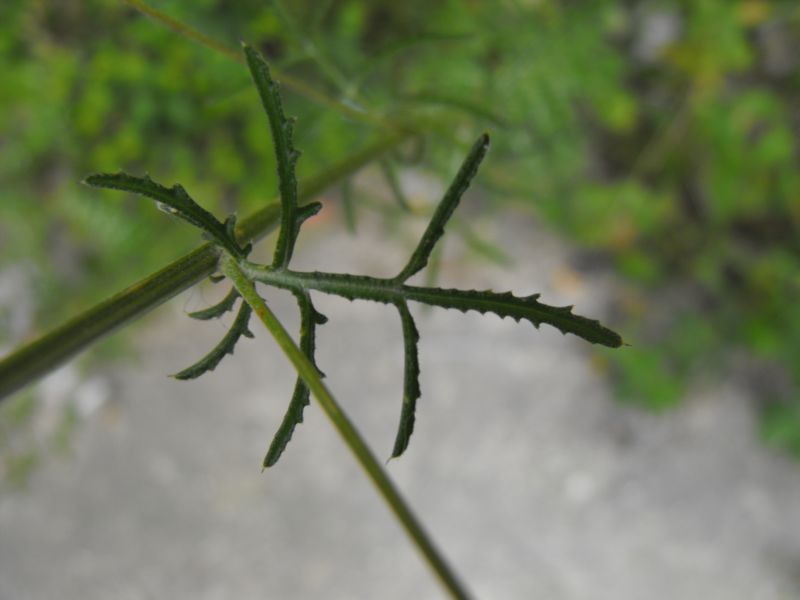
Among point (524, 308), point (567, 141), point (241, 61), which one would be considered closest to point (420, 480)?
point (567, 141)

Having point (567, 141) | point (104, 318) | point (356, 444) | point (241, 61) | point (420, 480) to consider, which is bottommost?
point (356, 444)

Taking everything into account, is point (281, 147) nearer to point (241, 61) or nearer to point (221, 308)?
point (221, 308)

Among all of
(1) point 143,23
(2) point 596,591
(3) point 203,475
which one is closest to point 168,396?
(3) point 203,475

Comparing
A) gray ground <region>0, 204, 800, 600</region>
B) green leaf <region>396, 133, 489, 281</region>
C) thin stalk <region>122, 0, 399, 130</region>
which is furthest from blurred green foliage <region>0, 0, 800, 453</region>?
green leaf <region>396, 133, 489, 281</region>

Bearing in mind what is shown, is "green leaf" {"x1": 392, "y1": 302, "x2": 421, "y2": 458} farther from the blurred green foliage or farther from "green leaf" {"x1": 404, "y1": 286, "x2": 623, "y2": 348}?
the blurred green foliage

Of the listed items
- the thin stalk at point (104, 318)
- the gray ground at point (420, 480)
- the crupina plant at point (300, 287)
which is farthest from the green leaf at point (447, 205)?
the gray ground at point (420, 480)

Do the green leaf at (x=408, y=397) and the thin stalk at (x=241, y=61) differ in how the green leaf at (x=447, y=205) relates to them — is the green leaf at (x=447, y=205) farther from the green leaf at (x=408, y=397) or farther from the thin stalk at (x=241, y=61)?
the thin stalk at (x=241, y=61)
